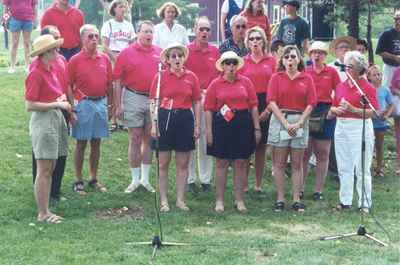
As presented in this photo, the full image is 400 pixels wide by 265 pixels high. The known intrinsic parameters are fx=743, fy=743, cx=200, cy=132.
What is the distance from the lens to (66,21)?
10.5 meters

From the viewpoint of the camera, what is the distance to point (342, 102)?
27.6 ft

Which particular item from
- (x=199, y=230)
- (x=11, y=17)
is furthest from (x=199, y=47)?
(x=11, y=17)

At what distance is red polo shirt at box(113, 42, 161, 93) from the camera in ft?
28.7

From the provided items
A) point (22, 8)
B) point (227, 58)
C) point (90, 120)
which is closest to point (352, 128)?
point (227, 58)

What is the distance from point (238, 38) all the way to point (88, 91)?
6.67 feet

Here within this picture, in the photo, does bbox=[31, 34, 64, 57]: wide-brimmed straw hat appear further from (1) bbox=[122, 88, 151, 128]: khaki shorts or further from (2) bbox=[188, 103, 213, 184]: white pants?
(2) bbox=[188, 103, 213, 184]: white pants

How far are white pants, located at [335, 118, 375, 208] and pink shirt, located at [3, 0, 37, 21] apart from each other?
647 cm

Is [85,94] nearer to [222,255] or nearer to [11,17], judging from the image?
[222,255]

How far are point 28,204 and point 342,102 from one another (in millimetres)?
3693

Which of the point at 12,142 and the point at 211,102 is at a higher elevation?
the point at 211,102

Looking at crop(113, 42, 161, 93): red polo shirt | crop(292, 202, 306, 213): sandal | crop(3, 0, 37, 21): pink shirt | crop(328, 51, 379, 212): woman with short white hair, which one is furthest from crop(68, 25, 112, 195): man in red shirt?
crop(3, 0, 37, 21): pink shirt

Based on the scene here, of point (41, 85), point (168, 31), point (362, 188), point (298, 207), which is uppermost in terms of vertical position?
point (168, 31)

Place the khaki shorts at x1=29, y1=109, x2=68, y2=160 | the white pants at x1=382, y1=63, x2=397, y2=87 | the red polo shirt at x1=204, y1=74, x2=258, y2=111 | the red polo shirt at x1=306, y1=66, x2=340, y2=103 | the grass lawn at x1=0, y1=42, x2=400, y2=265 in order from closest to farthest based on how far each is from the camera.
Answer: the grass lawn at x1=0, y1=42, x2=400, y2=265 < the khaki shorts at x1=29, y1=109, x2=68, y2=160 < the red polo shirt at x1=204, y1=74, x2=258, y2=111 < the red polo shirt at x1=306, y1=66, x2=340, y2=103 < the white pants at x1=382, y1=63, x2=397, y2=87

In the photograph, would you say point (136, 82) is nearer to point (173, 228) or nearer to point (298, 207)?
point (173, 228)
